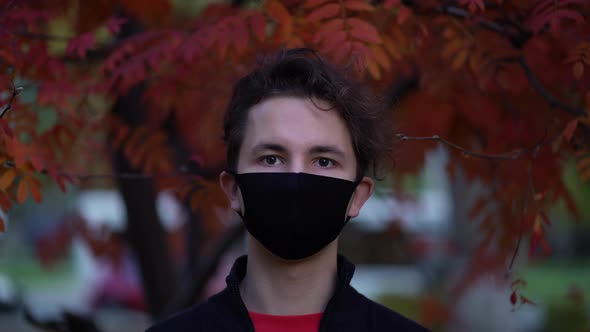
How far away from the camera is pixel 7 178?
2.64 m

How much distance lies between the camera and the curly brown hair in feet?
7.88

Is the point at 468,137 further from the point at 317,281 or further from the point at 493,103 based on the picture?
the point at 317,281

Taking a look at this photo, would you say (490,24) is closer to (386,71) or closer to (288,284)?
(386,71)

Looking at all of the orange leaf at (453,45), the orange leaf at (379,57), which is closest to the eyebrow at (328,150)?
the orange leaf at (379,57)

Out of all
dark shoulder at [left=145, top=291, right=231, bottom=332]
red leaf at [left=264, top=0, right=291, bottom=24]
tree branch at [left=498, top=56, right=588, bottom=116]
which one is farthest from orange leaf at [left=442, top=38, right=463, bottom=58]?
dark shoulder at [left=145, top=291, right=231, bottom=332]

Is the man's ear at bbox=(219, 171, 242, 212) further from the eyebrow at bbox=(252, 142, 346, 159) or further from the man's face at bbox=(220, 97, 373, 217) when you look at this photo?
the eyebrow at bbox=(252, 142, 346, 159)

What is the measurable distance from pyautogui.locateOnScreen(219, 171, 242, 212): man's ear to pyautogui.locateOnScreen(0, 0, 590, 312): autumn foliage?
2.09 feet

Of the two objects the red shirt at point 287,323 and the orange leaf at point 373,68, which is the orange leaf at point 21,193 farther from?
the orange leaf at point 373,68

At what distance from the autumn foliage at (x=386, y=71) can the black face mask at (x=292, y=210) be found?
54 centimetres

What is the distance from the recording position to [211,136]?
4.66 meters

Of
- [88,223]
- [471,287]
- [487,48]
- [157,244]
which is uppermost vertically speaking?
[487,48]

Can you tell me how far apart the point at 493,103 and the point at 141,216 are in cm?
267

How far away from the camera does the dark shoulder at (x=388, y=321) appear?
90.4 inches

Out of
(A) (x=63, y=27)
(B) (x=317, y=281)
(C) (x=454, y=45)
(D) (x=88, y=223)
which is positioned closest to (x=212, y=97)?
(C) (x=454, y=45)
